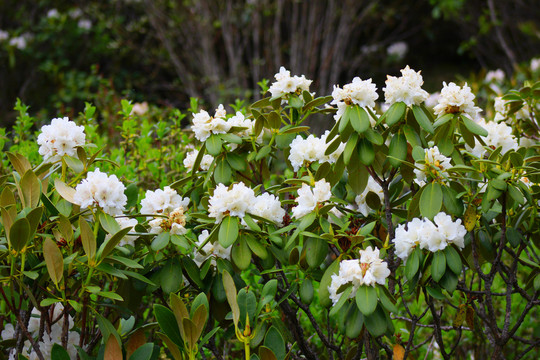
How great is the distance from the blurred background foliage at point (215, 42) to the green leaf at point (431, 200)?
18.4 ft

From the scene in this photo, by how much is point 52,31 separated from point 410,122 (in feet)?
23.2

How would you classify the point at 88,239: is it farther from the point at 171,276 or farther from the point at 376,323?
the point at 376,323

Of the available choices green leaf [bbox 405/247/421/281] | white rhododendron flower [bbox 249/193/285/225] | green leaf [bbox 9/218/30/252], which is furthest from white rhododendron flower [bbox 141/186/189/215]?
green leaf [bbox 405/247/421/281]

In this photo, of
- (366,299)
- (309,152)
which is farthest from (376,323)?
(309,152)

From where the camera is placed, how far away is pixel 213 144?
5.87 ft

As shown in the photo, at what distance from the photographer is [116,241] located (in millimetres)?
1437

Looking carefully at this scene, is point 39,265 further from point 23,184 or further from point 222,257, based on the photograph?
point 222,257

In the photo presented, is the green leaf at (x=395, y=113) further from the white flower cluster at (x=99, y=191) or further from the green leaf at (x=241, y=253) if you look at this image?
the white flower cluster at (x=99, y=191)

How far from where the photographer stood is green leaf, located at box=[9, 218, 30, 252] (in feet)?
4.66

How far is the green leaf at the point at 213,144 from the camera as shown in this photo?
1.77 meters

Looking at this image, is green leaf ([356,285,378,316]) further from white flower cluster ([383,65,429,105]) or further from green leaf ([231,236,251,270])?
white flower cluster ([383,65,429,105])

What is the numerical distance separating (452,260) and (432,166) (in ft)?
0.80

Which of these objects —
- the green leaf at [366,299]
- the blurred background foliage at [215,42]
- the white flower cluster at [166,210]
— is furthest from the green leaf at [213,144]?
the blurred background foliage at [215,42]

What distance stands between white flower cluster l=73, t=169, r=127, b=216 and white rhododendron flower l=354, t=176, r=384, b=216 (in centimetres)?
73
